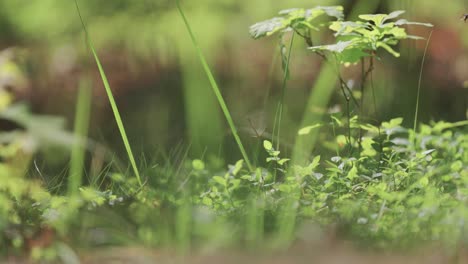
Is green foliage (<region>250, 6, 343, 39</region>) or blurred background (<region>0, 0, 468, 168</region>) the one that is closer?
green foliage (<region>250, 6, 343, 39</region>)

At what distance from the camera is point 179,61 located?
14.7 ft

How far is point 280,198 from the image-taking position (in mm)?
1826

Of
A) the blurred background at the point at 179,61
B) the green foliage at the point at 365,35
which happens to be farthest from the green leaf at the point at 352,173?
the blurred background at the point at 179,61

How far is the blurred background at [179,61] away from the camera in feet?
13.4

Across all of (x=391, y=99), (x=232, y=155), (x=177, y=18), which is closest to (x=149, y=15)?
(x=177, y=18)

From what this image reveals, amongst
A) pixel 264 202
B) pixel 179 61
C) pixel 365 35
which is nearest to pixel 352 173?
pixel 264 202

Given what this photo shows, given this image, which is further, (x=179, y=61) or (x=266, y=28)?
(x=179, y=61)

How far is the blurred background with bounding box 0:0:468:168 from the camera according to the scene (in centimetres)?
409

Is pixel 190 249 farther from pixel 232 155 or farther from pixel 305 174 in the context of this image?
pixel 232 155

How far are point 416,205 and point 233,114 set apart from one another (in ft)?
7.57

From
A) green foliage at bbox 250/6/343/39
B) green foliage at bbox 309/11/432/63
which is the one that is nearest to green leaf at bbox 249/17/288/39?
green foliage at bbox 250/6/343/39

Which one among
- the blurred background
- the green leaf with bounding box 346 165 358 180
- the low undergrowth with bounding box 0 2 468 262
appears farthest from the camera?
the blurred background

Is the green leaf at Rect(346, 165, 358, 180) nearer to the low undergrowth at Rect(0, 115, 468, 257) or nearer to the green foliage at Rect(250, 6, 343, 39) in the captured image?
the low undergrowth at Rect(0, 115, 468, 257)

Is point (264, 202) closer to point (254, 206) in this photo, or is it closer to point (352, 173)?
point (254, 206)
